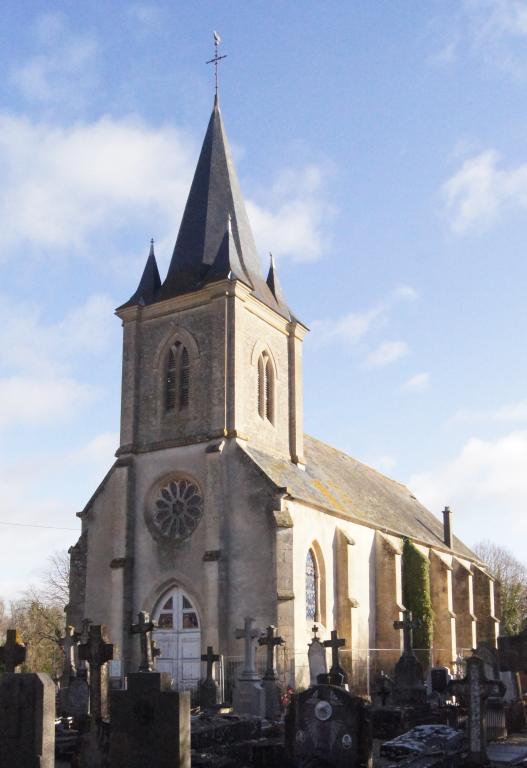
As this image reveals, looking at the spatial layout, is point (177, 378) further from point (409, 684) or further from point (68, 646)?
point (409, 684)

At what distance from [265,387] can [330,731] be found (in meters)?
→ 19.7

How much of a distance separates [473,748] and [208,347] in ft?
61.4

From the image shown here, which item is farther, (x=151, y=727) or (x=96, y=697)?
(x=96, y=697)

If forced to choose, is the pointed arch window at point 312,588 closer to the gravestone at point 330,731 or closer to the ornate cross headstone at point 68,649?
the ornate cross headstone at point 68,649

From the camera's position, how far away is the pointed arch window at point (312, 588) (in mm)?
28266

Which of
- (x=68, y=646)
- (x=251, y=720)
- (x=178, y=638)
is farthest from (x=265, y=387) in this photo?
(x=251, y=720)

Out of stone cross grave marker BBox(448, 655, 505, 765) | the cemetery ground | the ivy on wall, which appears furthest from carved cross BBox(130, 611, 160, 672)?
the ivy on wall

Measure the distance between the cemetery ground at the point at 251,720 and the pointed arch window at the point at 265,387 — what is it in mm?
10419

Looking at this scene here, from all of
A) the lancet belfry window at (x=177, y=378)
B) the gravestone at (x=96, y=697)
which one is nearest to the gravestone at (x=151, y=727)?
the gravestone at (x=96, y=697)

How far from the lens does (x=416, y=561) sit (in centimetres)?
3575

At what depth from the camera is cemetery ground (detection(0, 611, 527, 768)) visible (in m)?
10.1

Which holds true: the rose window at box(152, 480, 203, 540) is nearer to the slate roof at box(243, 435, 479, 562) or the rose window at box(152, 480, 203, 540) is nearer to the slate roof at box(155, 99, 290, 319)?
the slate roof at box(243, 435, 479, 562)

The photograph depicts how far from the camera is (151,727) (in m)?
10.0

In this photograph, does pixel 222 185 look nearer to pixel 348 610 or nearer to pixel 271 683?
pixel 348 610
